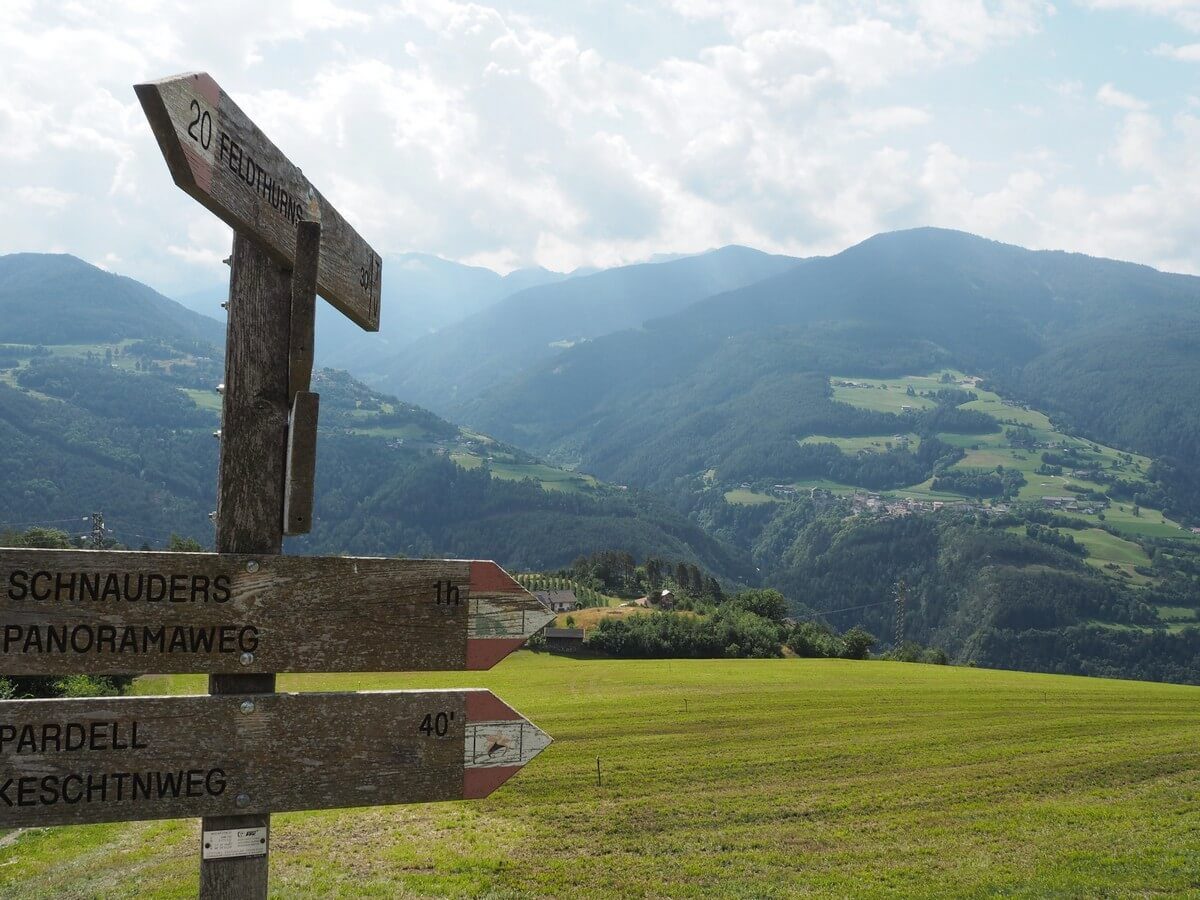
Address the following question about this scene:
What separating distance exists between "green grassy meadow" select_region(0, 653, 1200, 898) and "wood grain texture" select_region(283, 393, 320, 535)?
29.4 feet

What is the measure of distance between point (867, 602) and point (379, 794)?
672 ft

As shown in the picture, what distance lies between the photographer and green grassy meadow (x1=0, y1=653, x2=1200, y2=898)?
460 inches

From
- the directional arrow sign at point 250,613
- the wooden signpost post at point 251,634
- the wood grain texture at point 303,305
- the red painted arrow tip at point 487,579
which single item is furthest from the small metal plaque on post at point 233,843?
the wood grain texture at point 303,305

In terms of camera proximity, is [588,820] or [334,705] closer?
[334,705]

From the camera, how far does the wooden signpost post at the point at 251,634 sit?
132 inches

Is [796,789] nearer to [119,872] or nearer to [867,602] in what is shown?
[119,872]

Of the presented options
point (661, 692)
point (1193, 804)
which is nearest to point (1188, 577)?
point (661, 692)

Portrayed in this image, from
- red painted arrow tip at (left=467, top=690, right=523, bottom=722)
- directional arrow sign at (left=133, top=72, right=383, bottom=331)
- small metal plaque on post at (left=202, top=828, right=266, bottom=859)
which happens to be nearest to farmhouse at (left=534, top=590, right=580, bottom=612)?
directional arrow sign at (left=133, top=72, right=383, bottom=331)

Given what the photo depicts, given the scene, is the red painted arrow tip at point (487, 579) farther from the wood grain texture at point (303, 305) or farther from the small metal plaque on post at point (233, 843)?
the small metal plaque on post at point (233, 843)

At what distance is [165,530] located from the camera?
19600 cm

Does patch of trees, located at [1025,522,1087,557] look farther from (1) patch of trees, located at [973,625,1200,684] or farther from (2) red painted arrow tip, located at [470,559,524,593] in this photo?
(2) red painted arrow tip, located at [470,559,524,593]

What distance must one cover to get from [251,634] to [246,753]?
48 cm

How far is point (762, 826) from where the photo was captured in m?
15.1

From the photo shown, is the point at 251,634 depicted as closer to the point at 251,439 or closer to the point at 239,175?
the point at 251,439
